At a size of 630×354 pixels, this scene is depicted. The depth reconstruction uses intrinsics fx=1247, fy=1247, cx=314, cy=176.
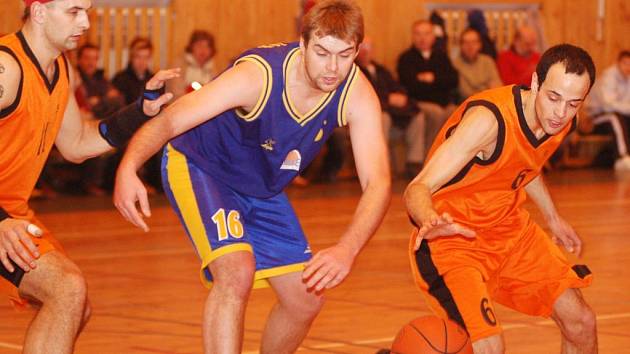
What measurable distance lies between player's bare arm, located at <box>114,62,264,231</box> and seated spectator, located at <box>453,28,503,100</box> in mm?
10659

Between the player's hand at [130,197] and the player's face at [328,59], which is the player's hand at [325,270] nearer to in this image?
the player's hand at [130,197]

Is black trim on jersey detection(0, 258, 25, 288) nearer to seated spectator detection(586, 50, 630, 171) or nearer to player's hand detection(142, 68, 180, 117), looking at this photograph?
player's hand detection(142, 68, 180, 117)

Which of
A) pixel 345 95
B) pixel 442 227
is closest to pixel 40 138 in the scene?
pixel 345 95

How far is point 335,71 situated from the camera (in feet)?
17.5

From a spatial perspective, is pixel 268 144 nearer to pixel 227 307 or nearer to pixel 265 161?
pixel 265 161

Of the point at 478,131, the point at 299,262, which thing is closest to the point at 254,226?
the point at 299,262

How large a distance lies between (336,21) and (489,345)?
1.57 metres

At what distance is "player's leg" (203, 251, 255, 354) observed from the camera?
534 centimetres

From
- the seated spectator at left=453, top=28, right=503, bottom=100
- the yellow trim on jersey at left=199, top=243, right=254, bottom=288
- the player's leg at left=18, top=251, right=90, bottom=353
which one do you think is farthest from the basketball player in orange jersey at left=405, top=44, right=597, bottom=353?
the seated spectator at left=453, top=28, right=503, bottom=100

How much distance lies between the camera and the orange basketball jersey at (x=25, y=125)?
5391 millimetres

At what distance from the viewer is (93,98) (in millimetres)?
13438

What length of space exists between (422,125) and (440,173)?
984cm

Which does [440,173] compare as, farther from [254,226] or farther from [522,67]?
[522,67]

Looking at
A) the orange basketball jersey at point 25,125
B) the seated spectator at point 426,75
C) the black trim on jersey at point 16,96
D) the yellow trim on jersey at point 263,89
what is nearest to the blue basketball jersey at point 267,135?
the yellow trim on jersey at point 263,89
